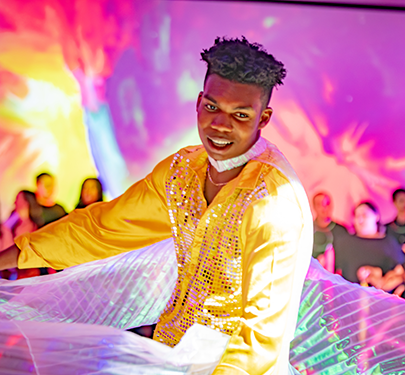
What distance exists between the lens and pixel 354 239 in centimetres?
305

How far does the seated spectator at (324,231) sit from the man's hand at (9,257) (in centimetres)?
235

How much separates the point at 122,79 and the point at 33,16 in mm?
854

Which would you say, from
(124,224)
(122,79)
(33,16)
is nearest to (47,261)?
(124,224)

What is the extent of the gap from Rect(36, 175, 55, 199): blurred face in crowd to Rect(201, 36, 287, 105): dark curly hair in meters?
2.77

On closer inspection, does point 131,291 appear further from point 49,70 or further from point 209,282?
point 49,70

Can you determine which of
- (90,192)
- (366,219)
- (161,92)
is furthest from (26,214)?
(366,219)

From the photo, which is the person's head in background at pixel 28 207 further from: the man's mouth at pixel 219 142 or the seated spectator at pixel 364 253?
the man's mouth at pixel 219 142

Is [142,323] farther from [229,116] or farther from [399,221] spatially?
[399,221]

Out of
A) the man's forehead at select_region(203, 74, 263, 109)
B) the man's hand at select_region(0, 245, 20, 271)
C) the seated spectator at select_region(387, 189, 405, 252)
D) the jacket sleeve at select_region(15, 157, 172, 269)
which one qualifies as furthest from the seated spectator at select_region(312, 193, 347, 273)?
the man's hand at select_region(0, 245, 20, 271)

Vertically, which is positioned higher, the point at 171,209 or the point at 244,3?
the point at 244,3

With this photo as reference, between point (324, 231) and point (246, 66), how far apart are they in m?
2.36

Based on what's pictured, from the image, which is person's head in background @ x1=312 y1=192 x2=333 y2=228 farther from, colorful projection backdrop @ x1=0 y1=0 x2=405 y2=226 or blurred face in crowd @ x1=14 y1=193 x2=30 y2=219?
blurred face in crowd @ x1=14 y1=193 x2=30 y2=219

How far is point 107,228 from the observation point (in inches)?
57.8

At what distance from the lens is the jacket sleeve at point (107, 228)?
1.40 m
